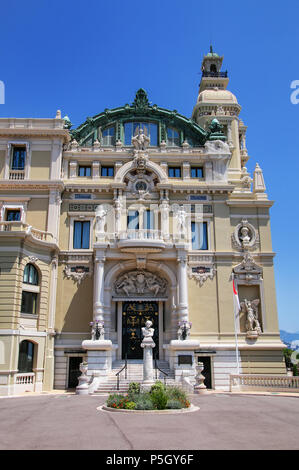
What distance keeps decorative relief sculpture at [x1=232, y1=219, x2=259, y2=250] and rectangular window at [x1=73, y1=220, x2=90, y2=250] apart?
11906mm

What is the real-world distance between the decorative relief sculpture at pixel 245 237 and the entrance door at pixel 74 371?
15227mm

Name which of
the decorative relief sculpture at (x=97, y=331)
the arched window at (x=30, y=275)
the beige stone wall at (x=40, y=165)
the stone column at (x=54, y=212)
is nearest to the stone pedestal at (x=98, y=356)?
the decorative relief sculpture at (x=97, y=331)

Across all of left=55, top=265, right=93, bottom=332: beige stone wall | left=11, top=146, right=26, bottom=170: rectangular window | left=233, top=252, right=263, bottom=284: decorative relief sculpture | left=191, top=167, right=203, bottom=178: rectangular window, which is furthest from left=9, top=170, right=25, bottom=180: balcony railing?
left=233, top=252, right=263, bottom=284: decorative relief sculpture

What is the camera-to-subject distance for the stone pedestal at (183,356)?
28031mm

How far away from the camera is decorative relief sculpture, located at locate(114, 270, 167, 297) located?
3253cm

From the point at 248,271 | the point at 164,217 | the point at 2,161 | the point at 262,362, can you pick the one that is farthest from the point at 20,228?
the point at 262,362

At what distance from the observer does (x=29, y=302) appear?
96.8 ft

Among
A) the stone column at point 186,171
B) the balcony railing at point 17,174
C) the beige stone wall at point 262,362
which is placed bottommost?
the beige stone wall at point 262,362

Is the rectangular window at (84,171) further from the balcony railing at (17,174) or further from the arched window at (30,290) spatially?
the arched window at (30,290)

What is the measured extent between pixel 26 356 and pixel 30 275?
18.2 ft

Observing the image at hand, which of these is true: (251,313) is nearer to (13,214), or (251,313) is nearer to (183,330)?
(183,330)
